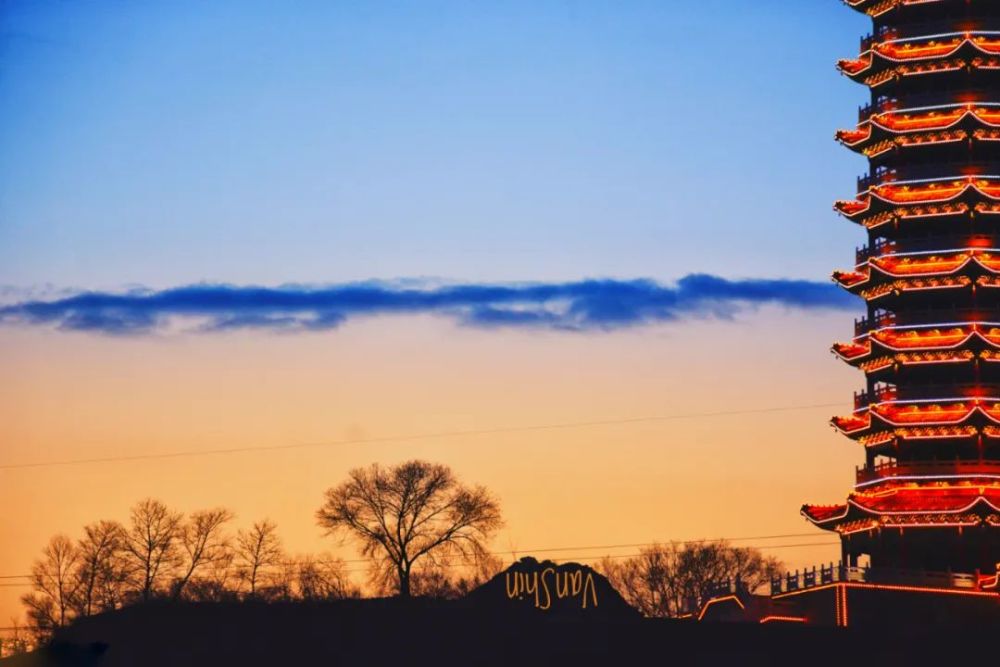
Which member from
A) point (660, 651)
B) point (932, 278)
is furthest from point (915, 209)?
point (660, 651)

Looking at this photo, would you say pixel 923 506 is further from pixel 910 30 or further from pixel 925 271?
pixel 910 30

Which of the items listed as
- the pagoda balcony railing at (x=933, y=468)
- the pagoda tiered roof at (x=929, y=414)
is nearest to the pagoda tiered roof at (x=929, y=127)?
the pagoda tiered roof at (x=929, y=414)

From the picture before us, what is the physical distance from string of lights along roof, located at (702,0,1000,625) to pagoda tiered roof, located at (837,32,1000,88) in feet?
0.46

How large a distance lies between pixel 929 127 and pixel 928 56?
5690 mm

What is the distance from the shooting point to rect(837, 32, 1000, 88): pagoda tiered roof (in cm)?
13650

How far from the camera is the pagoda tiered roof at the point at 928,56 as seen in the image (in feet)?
448

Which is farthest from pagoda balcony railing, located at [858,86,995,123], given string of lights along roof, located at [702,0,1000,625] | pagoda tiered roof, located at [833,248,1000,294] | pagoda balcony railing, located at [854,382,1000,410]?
pagoda balcony railing, located at [854,382,1000,410]

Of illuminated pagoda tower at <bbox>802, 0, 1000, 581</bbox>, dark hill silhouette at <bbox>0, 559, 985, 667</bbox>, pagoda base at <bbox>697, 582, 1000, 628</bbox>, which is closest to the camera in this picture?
dark hill silhouette at <bbox>0, 559, 985, 667</bbox>

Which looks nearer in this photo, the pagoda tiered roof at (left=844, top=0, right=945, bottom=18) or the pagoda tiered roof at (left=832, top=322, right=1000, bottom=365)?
the pagoda tiered roof at (left=832, top=322, right=1000, bottom=365)

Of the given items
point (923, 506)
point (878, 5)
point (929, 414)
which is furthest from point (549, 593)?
point (878, 5)

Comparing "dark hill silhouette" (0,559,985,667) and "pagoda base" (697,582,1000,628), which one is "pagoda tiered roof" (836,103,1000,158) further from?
"dark hill silhouette" (0,559,985,667)

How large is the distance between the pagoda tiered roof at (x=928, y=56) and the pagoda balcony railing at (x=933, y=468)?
96.1 ft

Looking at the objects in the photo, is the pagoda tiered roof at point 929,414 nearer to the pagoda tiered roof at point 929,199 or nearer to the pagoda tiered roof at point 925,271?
the pagoda tiered roof at point 925,271

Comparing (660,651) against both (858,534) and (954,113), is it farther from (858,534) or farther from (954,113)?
(954,113)
